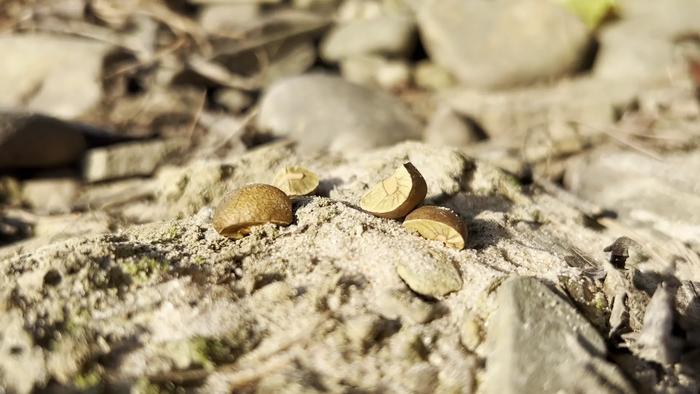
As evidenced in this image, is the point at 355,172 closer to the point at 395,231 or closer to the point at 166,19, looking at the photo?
the point at 395,231

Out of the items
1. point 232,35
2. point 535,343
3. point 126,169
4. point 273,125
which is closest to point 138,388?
point 535,343

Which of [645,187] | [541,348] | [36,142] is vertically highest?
[541,348]

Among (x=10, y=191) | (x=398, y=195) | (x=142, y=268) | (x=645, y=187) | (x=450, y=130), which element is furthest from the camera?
(x=450, y=130)

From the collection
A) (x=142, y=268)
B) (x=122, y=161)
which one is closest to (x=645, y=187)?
(x=142, y=268)

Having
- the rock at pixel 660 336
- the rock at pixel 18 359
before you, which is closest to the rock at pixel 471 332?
the rock at pixel 660 336

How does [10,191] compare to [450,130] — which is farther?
[450,130]

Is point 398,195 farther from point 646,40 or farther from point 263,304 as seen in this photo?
point 646,40

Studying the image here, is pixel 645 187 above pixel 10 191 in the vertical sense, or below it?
above
